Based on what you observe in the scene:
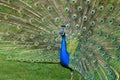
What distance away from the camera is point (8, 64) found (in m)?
8.09

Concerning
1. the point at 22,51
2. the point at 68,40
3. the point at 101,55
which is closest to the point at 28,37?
the point at 22,51

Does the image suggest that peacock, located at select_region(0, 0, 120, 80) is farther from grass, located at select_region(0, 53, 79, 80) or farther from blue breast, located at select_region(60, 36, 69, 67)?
grass, located at select_region(0, 53, 79, 80)

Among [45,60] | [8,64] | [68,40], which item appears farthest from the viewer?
[8,64]

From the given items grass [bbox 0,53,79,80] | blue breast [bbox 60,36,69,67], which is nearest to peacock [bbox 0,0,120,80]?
blue breast [bbox 60,36,69,67]

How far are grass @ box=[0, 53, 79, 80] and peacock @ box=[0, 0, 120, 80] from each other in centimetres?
45

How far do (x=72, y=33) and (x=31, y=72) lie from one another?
4.64 ft

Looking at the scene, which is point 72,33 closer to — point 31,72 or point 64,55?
point 64,55

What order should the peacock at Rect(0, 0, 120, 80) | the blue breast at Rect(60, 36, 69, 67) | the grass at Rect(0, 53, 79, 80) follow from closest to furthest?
1. the blue breast at Rect(60, 36, 69, 67)
2. the peacock at Rect(0, 0, 120, 80)
3. the grass at Rect(0, 53, 79, 80)

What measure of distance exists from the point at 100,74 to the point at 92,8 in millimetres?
1036

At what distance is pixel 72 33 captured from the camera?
257 inches

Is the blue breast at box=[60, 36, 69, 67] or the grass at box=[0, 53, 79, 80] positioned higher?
the blue breast at box=[60, 36, 69, 67]

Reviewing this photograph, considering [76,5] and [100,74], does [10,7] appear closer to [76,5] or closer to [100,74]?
[76,5]

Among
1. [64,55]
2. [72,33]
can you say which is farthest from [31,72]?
[72,33]

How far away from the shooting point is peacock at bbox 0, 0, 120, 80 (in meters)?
6.57
